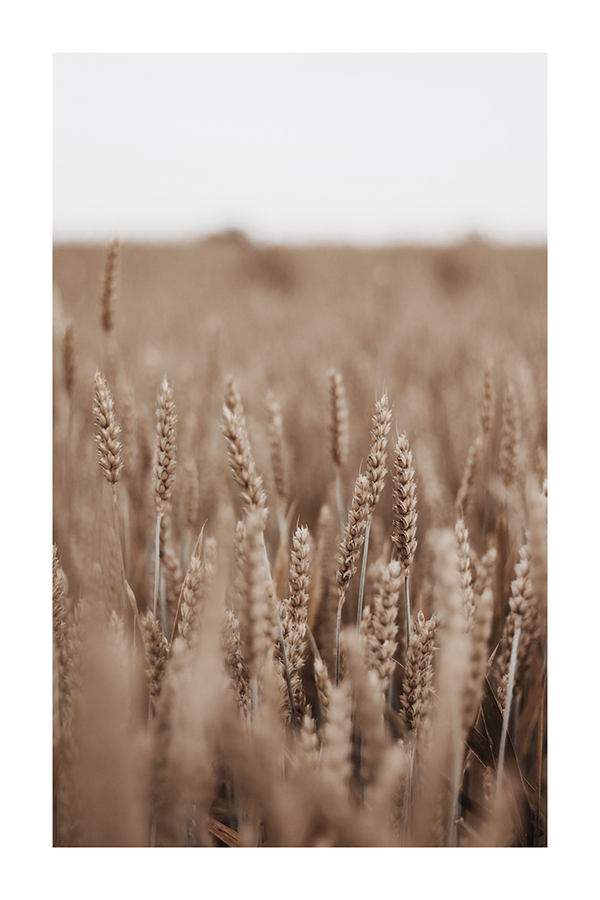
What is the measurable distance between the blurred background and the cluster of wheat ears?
22 centimetres

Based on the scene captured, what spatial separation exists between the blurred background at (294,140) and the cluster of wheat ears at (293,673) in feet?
0.74

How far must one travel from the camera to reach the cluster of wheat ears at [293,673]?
2.07ft

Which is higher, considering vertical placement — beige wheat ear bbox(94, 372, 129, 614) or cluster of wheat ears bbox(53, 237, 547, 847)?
beige wheat ear bbox(94, 372, 129, 614)

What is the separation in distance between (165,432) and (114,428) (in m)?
0.08

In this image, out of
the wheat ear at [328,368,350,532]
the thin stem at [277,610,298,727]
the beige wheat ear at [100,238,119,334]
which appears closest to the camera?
the thin stem at [277,610,298,727]

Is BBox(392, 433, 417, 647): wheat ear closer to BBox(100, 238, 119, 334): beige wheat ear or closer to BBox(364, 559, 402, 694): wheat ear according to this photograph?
BBox(364, 559, 402, 694): wheat ear

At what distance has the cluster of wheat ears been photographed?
0.63 meters

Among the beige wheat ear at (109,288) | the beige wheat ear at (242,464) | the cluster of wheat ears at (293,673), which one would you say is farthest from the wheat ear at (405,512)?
the beige wheat ear at (109,288)

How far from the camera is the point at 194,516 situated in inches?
40.4

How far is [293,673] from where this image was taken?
781 mm

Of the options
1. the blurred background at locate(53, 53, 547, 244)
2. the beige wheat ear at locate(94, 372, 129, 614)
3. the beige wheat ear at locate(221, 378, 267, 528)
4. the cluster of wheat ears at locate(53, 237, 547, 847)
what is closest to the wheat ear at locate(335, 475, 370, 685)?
the cluster of wheat ears at locate(53, 237, 547, 847)

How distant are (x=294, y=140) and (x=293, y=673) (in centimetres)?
107

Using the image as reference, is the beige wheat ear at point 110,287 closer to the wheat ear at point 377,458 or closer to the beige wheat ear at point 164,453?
the beige wheat ear at point 164,453
